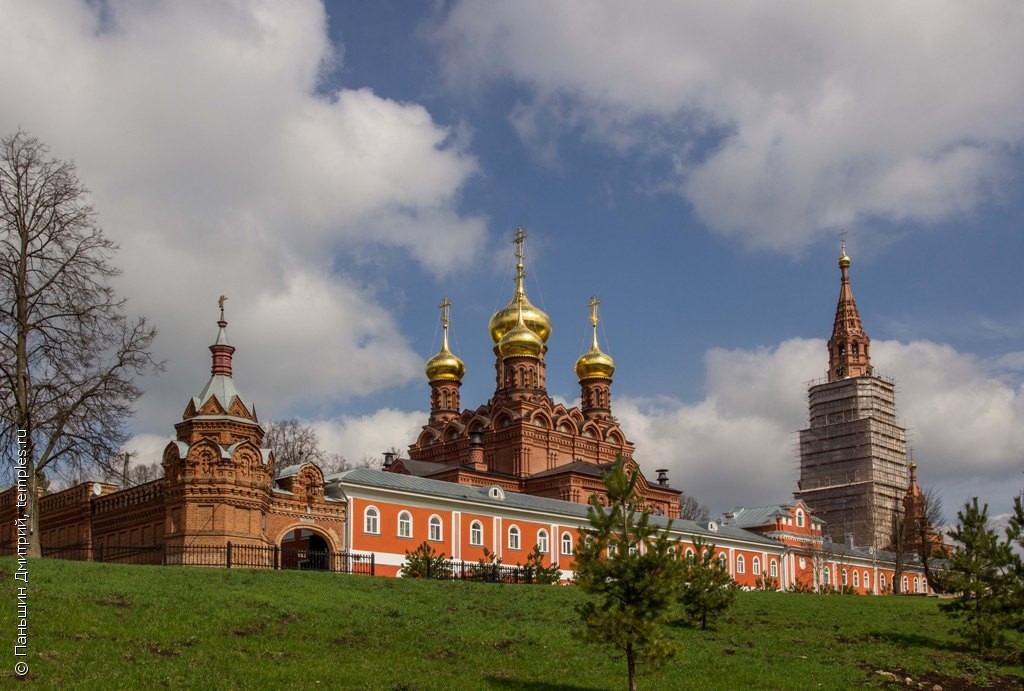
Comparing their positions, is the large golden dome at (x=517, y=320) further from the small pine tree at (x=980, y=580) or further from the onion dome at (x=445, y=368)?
the small pine tree at (x=980, y=580)

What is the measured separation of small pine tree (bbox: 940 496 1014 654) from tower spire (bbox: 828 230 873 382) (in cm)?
6059

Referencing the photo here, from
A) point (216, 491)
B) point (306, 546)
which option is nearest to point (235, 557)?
point (216, 491)

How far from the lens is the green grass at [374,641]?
50.0ft

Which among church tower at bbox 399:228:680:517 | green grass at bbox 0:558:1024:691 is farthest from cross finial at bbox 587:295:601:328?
green grass at bbox 0:558:1024:691

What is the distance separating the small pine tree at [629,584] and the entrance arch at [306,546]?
17.9 metres

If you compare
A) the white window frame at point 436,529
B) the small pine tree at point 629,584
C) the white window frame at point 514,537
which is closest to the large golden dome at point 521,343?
the white window frame at point 514,537

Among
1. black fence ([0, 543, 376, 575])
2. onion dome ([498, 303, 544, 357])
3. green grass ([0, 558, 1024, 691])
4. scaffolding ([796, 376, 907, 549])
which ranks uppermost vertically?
onion dome ([498, 303, 544, 357])

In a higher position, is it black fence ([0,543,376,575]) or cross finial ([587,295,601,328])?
cross finial ([587,295,601,328])

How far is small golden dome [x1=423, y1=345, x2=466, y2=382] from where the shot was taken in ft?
204

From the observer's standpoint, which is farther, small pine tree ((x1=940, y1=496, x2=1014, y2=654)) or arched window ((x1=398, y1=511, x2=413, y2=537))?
arched window ((x1=398, y1=511, x2=413, y2=537))

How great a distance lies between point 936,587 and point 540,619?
9.98 m

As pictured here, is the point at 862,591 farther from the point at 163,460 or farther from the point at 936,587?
the point at 163,460

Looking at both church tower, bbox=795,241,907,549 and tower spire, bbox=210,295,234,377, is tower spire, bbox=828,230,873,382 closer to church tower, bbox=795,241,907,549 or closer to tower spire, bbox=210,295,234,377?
church tower, bbox=795,241,907,549

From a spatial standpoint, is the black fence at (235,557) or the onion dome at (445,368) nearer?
the black fence at (235,557)
